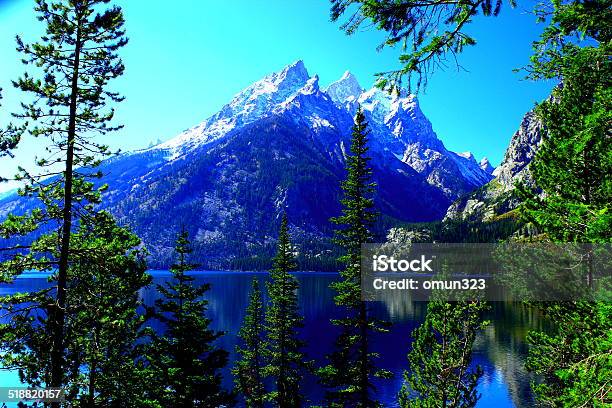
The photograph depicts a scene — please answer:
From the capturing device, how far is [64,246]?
13.3 meters

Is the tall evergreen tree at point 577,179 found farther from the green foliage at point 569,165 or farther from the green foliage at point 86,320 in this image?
the green foliage at point 86,320

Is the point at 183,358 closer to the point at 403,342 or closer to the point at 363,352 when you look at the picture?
the point at 363,352

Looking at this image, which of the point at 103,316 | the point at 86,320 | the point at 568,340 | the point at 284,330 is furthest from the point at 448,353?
the point at 86,320

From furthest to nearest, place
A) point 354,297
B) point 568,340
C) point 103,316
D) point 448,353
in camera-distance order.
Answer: point 354,297
point 448,353
point 568,340
point 103,316

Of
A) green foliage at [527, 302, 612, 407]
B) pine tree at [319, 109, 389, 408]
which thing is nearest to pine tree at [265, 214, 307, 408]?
pine tree at [319, 109, 389, 408]

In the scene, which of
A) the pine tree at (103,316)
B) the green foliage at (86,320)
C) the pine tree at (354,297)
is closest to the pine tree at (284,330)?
the pine tree at (354,297)

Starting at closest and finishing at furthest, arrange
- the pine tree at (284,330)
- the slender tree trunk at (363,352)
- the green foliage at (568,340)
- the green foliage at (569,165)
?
the green foliage at (569,165), the green foliage at (568,340), the slender tree trunk at (363,352), the pine tree at (284,330)

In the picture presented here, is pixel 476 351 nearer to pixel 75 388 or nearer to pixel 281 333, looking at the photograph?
pixel 281 333

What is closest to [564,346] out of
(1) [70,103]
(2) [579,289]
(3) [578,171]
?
(2) [579,289]

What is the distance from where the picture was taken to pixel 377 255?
27.1m

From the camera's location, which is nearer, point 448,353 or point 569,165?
point 569,165

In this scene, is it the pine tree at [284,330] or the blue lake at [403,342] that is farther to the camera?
the blue lake at [403,342]

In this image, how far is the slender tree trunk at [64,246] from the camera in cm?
1270

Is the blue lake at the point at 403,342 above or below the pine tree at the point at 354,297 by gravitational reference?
below
